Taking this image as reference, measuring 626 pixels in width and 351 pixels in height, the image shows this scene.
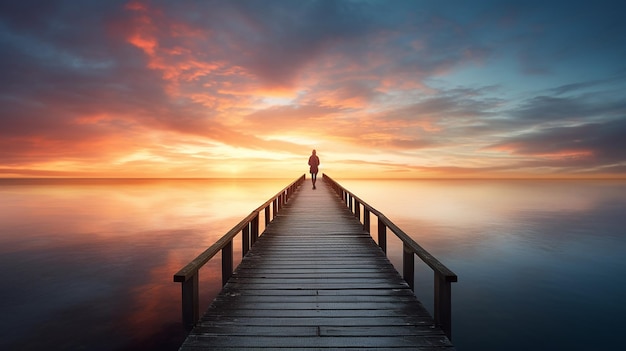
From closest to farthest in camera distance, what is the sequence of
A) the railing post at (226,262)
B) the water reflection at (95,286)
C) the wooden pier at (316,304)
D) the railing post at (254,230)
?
the wooden pier at (316,304), the railing post at (226,262), the railing post at (254,230), the water reflection at (95,286)

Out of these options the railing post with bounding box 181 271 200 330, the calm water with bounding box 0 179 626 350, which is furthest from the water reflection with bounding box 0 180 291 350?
the railing post with bounding box 181 271 200 330

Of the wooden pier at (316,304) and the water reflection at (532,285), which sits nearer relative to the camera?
the wooden pier at (316,304)

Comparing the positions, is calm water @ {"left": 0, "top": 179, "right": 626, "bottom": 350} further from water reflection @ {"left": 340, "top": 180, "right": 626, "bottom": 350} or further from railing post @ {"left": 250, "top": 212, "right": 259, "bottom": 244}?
railing post @ {"left": 250, "top": 212, "right": 259, "bottom": 244}

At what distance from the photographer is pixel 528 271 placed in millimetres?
14586

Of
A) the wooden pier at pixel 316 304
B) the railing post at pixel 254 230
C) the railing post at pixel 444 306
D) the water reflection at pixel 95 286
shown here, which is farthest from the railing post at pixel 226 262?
the water reflection at pixel 95 286

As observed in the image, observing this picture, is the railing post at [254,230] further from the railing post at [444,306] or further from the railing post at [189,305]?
the railing post at [444,306]

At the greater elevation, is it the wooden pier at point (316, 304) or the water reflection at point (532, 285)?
the wooden pier at point (316, 304)

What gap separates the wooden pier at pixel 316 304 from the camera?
11.6 feet

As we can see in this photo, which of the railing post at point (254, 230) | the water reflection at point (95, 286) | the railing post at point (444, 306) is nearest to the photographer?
the railing post at point (444, 306)

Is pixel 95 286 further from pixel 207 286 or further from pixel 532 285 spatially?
pixel 532 285

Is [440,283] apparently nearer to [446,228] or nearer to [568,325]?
[568,325]

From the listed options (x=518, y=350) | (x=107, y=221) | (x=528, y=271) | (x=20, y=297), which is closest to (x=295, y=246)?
(x=518, y=350)

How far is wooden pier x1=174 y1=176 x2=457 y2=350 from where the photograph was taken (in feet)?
11.6

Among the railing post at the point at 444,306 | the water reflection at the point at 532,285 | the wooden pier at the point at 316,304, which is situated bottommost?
the water reflection at the point at 532,285
